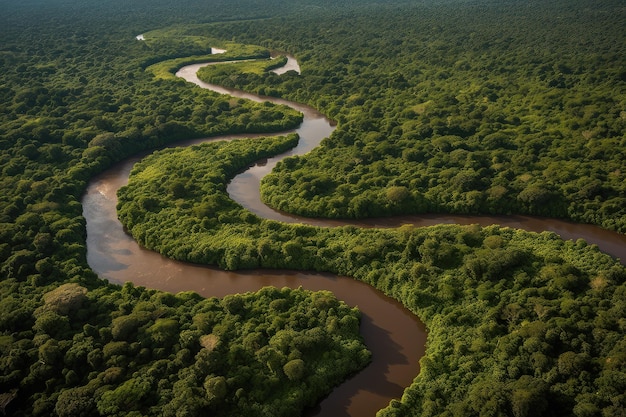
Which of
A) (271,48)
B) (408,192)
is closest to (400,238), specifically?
(408,192)

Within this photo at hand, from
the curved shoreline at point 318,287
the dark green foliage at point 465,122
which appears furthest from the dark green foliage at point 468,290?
the dark green foliage at point 465,122

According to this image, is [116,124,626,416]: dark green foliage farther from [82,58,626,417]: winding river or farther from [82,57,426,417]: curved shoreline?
[82,58,626,417]: winding river

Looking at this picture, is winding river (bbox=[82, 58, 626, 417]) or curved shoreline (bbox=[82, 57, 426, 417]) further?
winding river (bbox=[82, 58, 626, 417])

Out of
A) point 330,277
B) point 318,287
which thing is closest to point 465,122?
point 330,277

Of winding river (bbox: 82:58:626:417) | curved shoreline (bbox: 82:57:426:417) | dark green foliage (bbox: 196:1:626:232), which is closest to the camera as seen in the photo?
curved shoreline (bbox: 82:57:426:417)

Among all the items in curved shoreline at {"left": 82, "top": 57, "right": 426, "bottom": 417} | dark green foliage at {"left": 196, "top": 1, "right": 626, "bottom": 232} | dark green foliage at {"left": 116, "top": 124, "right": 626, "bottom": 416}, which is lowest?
curved shoreline at {"left": 82, "top": 57, "right": 426, "bottom": 417}

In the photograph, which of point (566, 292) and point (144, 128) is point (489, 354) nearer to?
point (566, 292)

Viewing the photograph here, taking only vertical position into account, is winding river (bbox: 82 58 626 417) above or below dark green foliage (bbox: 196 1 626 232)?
below

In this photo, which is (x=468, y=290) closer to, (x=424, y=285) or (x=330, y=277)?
(x=424, y=285)

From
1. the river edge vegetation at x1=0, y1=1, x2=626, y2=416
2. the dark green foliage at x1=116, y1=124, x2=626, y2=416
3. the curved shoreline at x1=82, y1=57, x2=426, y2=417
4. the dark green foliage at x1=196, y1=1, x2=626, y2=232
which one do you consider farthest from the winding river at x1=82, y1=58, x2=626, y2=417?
the dark green foliage at x1=196, y1=1, x2=626, y2=232
